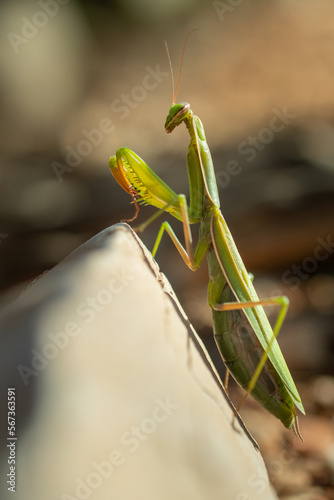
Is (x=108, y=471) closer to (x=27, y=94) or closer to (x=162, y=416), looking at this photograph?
(x=162, y=416)

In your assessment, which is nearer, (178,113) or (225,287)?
(225,287)

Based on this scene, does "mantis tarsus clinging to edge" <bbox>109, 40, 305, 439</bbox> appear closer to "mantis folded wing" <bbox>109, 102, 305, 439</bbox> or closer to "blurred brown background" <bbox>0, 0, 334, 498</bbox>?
"mantis folded wing" <bbox>109, 102, 305, 439</bbox>

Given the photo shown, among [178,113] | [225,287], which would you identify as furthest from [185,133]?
[225,287]

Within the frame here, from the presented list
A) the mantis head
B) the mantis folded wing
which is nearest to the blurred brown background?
the mantis folded wing

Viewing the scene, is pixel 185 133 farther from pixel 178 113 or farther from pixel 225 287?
pixel 225 287

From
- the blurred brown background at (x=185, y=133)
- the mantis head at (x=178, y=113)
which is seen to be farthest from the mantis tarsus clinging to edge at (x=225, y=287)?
the blurred brown background at (x=185, y=133)

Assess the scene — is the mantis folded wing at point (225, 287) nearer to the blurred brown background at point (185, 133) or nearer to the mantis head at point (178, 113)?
the mantis head at point (178, 113)
